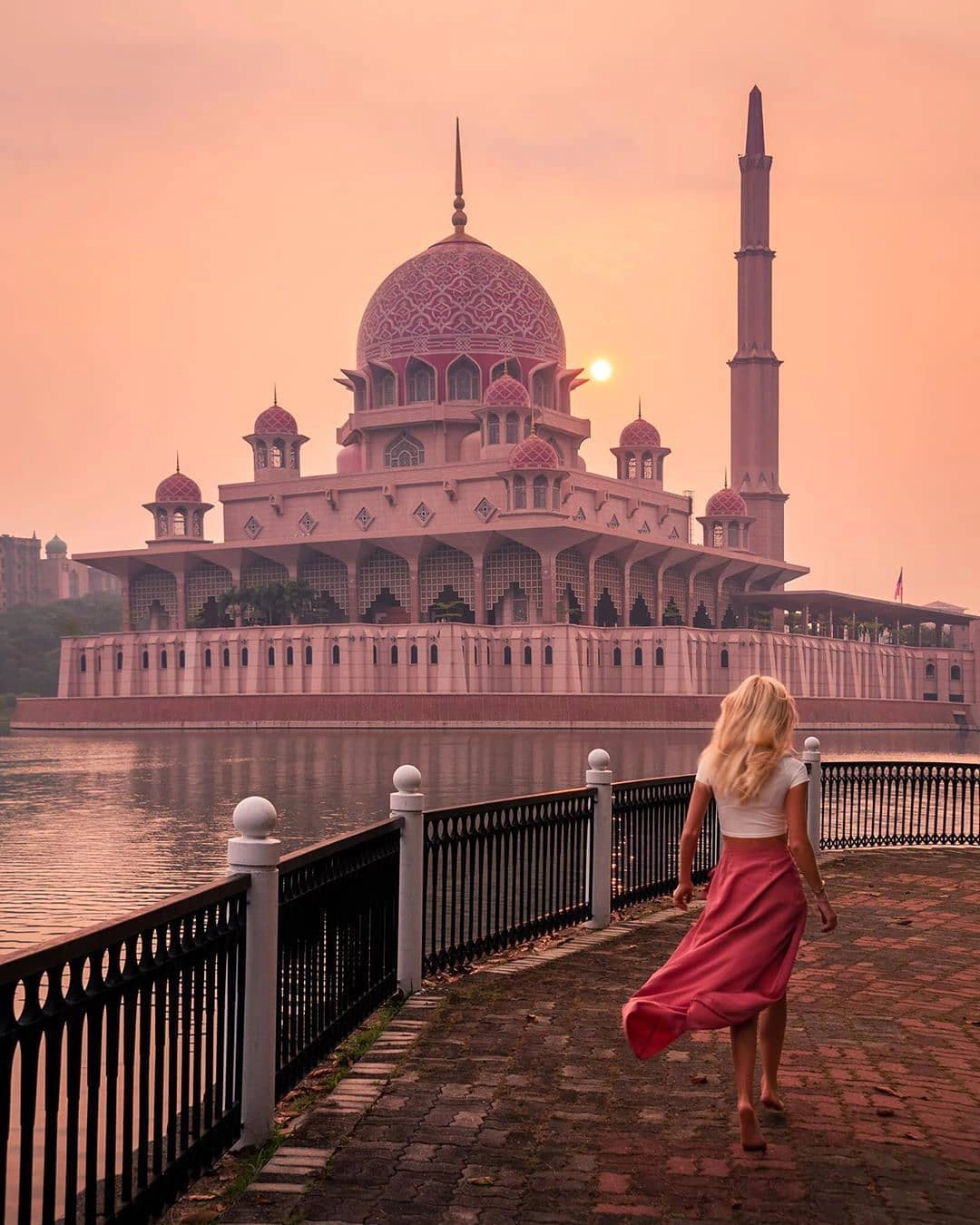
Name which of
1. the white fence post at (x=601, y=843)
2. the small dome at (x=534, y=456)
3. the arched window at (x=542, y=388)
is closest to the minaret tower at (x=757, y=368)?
the arched window at (x=542, y=388)

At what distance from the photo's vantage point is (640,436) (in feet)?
271

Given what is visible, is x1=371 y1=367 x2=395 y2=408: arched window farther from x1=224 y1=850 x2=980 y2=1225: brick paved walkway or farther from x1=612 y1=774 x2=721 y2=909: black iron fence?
x1=224 y1=850 x2=980 y2=1225: brick paved walkway

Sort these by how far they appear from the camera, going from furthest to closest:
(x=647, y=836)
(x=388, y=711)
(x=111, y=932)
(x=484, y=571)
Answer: (x=484, y=571), (x=388, y=711), (x=647, y=836), (x=111, y=932)

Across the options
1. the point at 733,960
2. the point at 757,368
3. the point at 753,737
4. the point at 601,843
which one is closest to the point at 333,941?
the point at 733,960

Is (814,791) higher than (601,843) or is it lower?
higher

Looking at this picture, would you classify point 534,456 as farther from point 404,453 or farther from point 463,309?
point 463,309

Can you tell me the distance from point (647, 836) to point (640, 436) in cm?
7256

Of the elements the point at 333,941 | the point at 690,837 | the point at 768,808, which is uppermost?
the point at 768,808

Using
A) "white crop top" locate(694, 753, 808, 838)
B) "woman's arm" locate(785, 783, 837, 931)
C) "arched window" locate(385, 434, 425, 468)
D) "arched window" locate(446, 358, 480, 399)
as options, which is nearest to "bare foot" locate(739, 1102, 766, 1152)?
"woman's arm" locate(785, 783, 837, 931)

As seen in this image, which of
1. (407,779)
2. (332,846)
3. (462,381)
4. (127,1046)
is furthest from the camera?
(462,381)

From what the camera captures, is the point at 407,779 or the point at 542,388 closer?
the point at 407,779

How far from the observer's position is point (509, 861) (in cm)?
902

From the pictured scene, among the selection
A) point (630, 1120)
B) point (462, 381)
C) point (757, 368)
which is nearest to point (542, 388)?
point (462, 381)

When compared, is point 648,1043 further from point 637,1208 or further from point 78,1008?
point 78,1008
